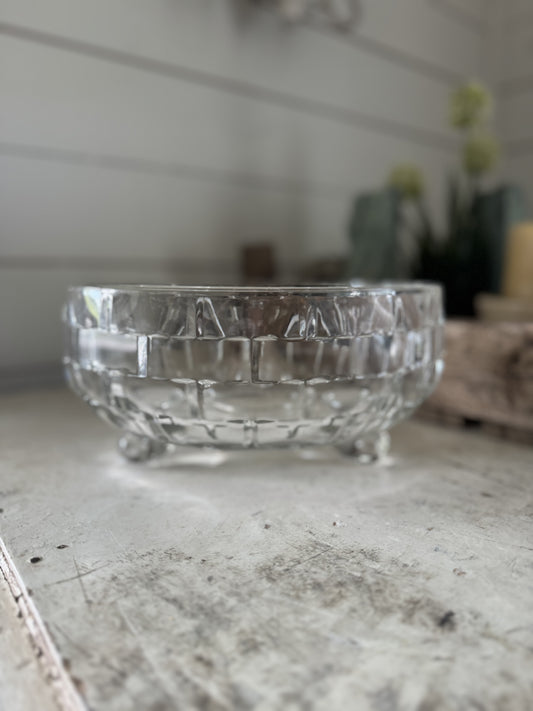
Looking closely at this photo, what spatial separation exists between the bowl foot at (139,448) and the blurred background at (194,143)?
0.22 meters

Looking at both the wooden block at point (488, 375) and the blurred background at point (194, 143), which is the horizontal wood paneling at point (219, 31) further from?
the wooden block at point (488, 375)

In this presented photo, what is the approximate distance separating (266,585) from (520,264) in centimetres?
47

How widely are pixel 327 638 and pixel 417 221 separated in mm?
927

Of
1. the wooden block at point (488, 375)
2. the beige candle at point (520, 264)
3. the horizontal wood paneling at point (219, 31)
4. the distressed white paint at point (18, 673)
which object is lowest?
the distressed white paint at point (18, 673)

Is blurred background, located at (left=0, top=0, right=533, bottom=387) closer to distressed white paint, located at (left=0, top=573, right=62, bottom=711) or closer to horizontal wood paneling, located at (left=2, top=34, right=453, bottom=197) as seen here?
horizontal wood paneling, located at (left=2, top=34, right=453, bottom=197)

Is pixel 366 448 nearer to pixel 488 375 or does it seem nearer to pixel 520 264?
pixel 488 375

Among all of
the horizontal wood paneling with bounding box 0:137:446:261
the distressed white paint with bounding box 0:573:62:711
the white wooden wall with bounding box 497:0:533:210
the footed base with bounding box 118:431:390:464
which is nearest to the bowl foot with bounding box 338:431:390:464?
the footed base with bounding box 118:431:390:464

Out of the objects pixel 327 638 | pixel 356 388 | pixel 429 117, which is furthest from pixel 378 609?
pixel 429 117

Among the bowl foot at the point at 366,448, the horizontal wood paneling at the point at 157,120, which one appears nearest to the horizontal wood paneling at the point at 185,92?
the horizontal wood paneling at the point at 157,120

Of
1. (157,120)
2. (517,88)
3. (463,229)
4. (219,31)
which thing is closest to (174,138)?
(157,120)

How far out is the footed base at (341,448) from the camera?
1.36 ft

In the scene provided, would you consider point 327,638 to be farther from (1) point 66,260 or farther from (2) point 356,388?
(1) point 66,260

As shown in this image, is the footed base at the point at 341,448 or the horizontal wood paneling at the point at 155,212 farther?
the horizontal wood paneling at the point at 155,212

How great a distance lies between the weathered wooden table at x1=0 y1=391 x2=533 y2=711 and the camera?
19 cm
